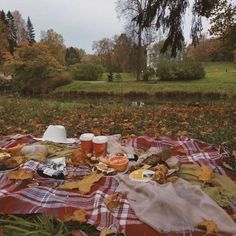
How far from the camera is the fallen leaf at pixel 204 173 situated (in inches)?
121

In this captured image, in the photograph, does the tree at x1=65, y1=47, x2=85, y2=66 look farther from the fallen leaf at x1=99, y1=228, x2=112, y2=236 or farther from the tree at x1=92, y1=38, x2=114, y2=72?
the fallen leaf at x1=99, y1=228, x2=112, y2=236

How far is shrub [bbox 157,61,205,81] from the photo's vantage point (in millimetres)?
25250

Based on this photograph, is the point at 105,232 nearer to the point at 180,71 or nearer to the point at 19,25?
the point at 180,71

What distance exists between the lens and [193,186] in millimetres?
2828

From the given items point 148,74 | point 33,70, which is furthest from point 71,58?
point 33,70

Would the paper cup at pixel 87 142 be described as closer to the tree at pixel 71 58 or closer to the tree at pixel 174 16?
the tree at pixel 174 16

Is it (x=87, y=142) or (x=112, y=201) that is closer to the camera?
(x=112, y=201)

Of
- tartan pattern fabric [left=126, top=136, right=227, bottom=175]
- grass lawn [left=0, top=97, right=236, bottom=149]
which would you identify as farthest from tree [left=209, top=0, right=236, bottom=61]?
tartan pattern fabric [left=126, top=136, right=227, bottom=175]

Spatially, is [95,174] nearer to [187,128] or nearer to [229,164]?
[229,164]

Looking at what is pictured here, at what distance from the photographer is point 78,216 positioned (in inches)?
100

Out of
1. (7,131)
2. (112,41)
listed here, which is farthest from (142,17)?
(112,41)

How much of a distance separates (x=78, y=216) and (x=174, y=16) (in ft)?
23.6

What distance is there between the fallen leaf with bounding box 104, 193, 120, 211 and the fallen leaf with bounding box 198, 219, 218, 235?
2.02ft

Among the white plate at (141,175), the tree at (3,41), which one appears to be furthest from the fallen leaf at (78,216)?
the tree at (3,41)
